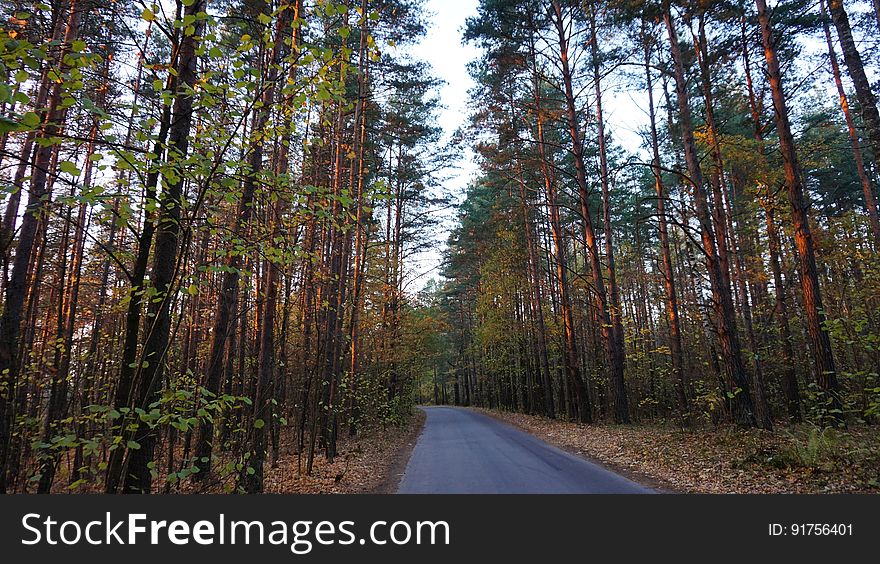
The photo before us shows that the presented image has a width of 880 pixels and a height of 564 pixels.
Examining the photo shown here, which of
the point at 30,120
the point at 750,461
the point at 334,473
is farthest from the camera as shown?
the point at 334,473

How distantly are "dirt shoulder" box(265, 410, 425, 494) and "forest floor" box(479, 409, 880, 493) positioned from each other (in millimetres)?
4843

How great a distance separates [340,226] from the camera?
4598 millimetres

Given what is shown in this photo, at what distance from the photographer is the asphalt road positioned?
668cm

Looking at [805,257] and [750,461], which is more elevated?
[805,257]

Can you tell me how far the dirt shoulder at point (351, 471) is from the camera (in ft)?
27.4

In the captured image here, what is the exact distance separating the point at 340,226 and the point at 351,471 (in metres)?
7.71

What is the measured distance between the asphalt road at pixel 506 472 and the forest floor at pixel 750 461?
27.5 inches

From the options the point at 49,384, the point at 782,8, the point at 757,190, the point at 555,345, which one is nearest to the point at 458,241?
the point at 555,345

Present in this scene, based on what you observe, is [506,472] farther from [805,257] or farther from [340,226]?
[805,257]

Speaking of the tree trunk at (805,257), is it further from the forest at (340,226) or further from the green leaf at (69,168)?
the green leaf at (69,168)
